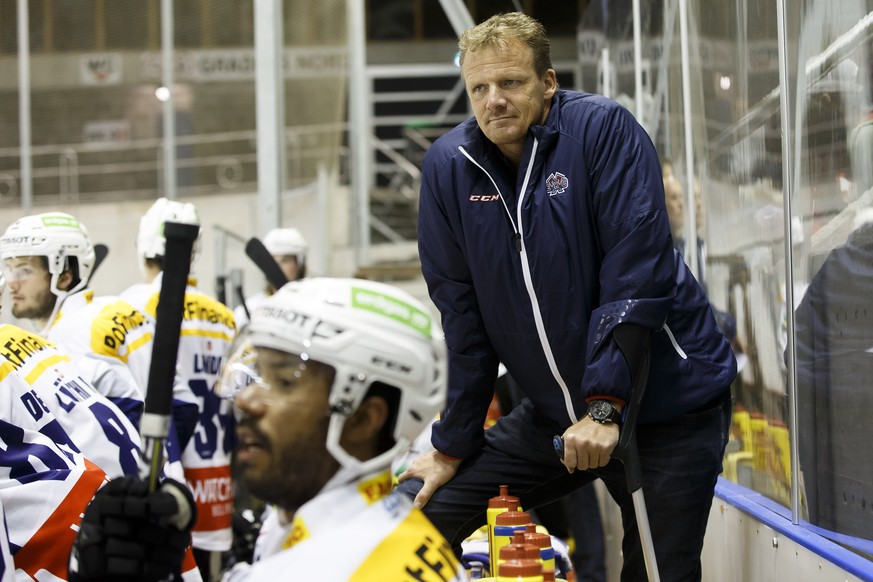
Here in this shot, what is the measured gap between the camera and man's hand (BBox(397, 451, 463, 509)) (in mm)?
2486

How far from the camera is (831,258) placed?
230 cm

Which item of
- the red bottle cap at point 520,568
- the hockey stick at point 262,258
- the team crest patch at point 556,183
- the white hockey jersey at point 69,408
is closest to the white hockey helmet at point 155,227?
the hockey stick at point 262,258

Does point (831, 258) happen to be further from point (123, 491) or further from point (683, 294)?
point (123, 491)

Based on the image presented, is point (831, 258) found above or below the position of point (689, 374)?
above

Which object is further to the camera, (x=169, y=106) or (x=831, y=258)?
(x=169, y=106)

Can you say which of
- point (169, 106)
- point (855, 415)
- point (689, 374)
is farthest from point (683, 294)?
point (169, 106)

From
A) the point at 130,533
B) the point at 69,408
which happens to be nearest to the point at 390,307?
the point at 130,533

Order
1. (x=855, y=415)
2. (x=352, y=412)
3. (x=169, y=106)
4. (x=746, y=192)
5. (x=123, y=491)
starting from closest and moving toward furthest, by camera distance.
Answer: (x=123, y=491), (x=352, y=412), (x=855, y=415), (x=746, y=192), (x=169, y=106)

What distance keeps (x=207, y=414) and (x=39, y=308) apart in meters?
0.79

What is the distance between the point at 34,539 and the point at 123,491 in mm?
900

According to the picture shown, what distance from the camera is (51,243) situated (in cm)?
397

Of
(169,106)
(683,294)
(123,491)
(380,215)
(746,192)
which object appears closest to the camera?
(123,491)

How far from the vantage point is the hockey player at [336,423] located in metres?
1.55

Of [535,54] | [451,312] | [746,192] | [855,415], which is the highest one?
[535,54]
